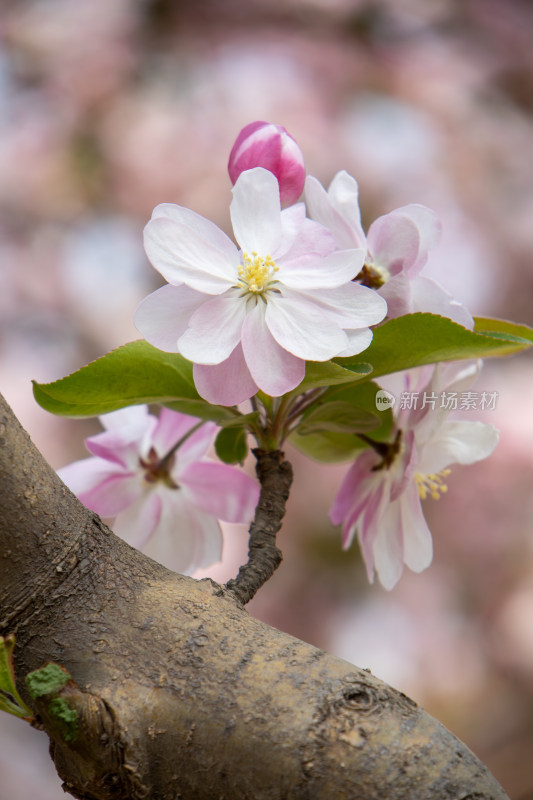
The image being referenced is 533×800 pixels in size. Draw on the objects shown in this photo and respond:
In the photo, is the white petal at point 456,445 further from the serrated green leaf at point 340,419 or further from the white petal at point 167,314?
the white petal at point 167,314

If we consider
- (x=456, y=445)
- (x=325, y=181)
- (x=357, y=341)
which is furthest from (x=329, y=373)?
(x=325, y=181)

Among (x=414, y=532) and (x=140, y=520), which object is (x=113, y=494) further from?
(x=414, y=532)

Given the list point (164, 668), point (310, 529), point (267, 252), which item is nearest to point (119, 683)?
point (164, 668)

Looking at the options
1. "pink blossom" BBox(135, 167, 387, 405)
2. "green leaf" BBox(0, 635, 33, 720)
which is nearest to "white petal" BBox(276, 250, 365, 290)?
"pink blossom" BBox(135, 167, 387, 405)

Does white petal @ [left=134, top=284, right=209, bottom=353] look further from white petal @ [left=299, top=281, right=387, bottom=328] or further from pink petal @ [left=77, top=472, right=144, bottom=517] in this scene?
pink petal @ [left=77, top=472, right=144, bottom=517]

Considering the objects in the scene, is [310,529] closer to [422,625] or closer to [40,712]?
[422,625]

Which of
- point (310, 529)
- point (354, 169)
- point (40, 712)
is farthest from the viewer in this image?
point (354, 169)

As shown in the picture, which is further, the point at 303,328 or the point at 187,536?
the point at 187,536
